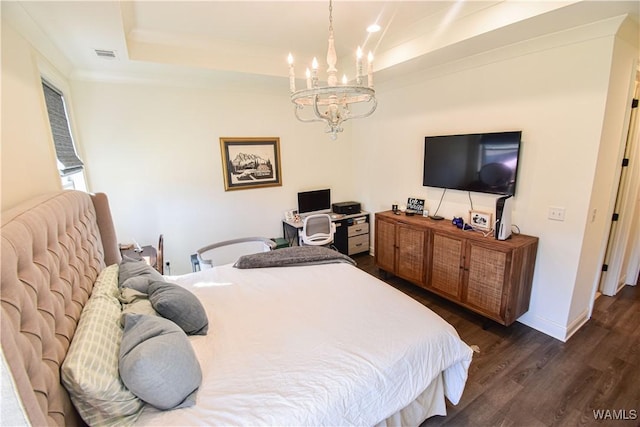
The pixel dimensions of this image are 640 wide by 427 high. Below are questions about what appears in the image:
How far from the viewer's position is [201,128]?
11.3 ft

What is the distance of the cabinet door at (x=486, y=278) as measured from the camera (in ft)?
7.97

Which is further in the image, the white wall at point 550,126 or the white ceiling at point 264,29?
the white wall at point 550,126

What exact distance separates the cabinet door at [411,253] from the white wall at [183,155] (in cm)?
169

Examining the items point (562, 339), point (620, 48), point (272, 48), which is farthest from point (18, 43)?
point (562, 339)

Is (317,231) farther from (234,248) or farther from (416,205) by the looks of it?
(416,205)

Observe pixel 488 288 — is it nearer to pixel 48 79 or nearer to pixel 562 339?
pixel 562 339

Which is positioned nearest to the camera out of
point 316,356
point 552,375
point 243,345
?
point 316,356

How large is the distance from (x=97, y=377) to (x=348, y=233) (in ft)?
11.6

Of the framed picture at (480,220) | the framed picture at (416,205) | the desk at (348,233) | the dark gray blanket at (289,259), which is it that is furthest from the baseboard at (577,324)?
the desk at (348,233)

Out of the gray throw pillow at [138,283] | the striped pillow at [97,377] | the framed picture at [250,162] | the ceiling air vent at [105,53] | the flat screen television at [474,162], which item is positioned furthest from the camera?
the framed picture at [250,162]

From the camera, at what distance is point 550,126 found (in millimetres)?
2363

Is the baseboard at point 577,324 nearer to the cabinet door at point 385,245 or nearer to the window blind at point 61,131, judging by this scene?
the cabinet door at point 385,245

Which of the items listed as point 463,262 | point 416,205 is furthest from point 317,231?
point 463,262

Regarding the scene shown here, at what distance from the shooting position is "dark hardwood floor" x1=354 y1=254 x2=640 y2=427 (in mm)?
1797
